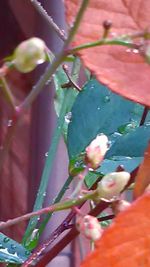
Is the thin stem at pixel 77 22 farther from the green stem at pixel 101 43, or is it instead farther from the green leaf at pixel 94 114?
the green leaf at pixel 94 114

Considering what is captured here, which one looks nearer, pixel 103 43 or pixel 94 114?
pixel 103 43

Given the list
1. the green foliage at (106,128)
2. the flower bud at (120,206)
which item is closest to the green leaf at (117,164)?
the green foliage at (106,128)

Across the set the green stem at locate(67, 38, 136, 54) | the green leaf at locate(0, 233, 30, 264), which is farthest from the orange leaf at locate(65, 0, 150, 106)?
the green leaf at locate(0, 233, 30, 264)

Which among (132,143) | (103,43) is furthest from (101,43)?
(132,143)

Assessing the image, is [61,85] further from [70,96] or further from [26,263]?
[26,263]

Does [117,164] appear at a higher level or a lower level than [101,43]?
lower

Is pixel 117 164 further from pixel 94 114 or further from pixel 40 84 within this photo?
pixel 40 84

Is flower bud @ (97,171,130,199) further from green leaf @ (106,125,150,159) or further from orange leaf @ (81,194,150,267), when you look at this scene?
green leaf @ (106,125,150,159)
